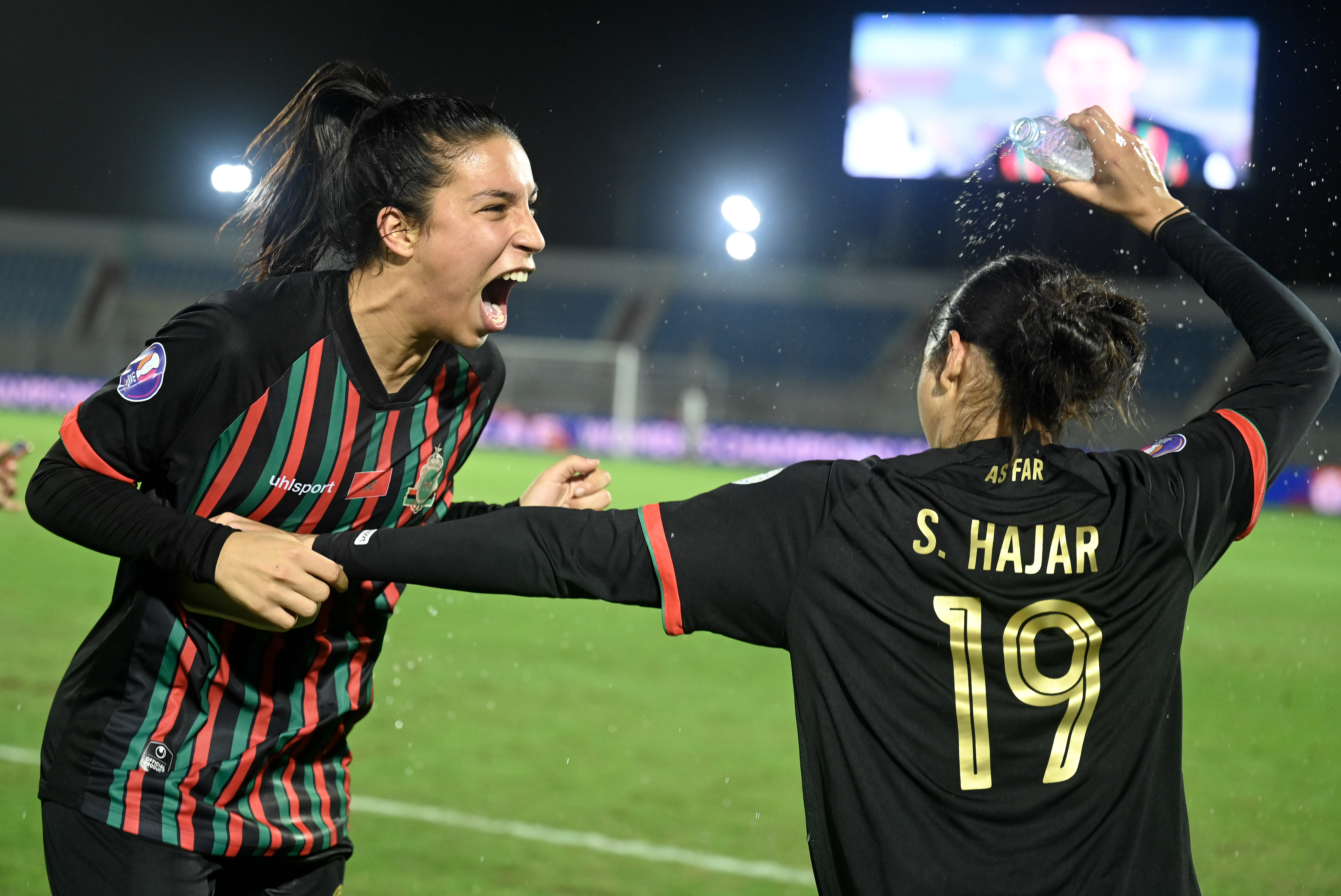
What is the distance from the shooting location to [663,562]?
1.47m

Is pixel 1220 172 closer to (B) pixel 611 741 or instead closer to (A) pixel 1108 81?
(A) pixel 1108 81

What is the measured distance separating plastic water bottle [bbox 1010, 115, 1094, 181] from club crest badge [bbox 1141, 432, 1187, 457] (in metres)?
0.52

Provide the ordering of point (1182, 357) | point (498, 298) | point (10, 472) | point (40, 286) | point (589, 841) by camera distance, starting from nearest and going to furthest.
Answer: point (498, 298), point (10, 472), point (589, 841), point (1182, 357), point (40, 286)

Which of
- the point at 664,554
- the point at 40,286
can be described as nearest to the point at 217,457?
the point at 664,554

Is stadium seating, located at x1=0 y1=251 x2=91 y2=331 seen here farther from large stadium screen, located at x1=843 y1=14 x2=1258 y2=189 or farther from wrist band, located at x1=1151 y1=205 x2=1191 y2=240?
wrist band, located at x1=1151 y1=205 x2=1191 y2=240

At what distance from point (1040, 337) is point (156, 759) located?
149 centimetres

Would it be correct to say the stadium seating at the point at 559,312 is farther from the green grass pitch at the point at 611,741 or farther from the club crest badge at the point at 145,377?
the club crest badge at the point at 145,377

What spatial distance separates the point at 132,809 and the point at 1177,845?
1.53 metres

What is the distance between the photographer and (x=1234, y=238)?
13.1 m

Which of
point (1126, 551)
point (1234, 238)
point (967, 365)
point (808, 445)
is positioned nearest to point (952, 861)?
point (1126, 551)

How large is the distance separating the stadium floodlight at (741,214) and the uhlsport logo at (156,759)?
54.6 ft

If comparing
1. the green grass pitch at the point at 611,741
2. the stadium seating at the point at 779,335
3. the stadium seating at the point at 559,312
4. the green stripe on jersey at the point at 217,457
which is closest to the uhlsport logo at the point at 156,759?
the green stripe on jersey at the point at 217,457

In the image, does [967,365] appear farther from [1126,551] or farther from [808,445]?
[808,445]

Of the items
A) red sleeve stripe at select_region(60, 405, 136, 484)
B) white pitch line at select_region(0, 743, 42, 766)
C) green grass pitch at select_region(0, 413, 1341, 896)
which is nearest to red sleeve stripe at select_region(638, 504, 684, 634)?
red sleeve stripe at select_region(60, 405, 136, 484)
